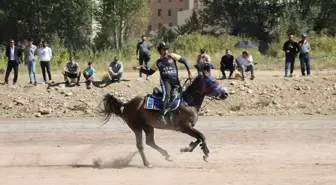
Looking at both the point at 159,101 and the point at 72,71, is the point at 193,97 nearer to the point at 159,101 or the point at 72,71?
the point at 159,101

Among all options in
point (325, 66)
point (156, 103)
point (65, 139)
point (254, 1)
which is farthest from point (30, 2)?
point (156, 103)

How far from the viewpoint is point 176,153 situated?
54.3ft

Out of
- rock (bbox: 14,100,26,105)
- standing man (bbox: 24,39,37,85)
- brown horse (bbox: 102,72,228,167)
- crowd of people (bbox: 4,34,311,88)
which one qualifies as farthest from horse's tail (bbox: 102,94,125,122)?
standing man (bbox: 24,39,37,85)

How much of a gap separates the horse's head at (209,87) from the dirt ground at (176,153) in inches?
64.6

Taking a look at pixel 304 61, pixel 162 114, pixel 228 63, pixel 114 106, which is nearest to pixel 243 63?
pixel 228 63

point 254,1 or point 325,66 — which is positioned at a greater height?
point 254,1

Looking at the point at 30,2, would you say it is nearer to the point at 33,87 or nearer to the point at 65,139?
the point at 33,87

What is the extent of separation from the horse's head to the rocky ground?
1154 centimetres

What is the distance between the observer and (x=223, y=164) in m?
14.6

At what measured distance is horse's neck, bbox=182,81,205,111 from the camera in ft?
45.3

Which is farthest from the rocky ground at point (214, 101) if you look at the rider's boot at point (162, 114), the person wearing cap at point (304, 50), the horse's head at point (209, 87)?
the horse's head at point (209, 87)

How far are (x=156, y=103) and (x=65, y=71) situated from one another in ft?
42.1

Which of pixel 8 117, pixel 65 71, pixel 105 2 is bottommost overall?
pixel 8 117

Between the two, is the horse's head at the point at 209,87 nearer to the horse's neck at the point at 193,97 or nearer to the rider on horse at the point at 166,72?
the horse's neck at the point at 193,97
